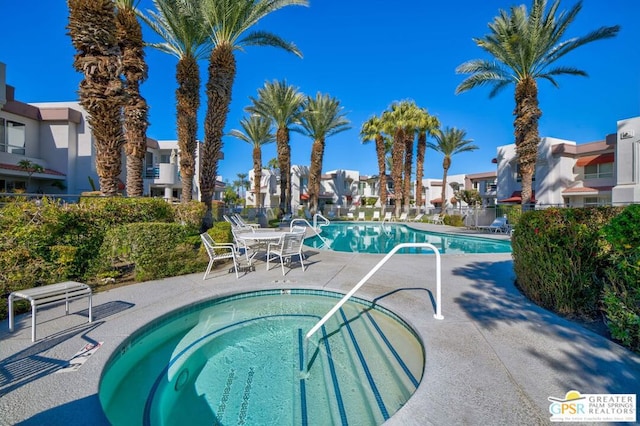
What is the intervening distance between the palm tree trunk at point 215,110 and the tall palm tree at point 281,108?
37.3ft

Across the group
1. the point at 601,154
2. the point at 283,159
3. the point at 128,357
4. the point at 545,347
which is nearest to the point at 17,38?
the point at 283,159

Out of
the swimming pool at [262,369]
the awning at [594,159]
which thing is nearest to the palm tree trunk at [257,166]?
the swimming pool at [262,369]

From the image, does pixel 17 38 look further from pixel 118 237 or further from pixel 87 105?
pixel 118 237

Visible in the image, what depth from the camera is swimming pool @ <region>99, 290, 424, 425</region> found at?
296 centimetres

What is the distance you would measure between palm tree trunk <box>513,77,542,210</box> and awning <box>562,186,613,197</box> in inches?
464

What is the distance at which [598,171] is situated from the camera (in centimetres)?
2336

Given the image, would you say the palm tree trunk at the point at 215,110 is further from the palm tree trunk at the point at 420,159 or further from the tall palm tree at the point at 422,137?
the palm tree trunk at the point at 420,159

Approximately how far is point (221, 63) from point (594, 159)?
93.9 ft

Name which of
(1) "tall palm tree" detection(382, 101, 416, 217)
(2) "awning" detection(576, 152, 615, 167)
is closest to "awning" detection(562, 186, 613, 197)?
(2) "awning" detection(576, 152, 615, 167)

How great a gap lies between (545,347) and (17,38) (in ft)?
92.1

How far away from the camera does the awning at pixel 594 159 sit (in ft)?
73.2

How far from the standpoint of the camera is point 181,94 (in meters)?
12.5

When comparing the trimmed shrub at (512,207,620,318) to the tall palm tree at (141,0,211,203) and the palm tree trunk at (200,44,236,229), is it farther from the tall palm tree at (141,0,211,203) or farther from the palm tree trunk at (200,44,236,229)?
the tall palm tree at (141,0,211,203)

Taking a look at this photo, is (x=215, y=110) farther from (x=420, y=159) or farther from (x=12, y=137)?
(x=420, y=159)
